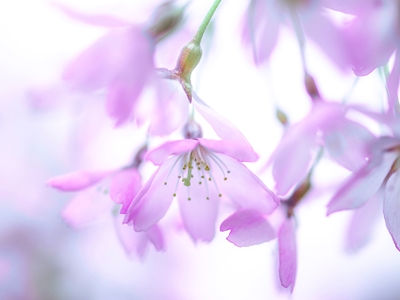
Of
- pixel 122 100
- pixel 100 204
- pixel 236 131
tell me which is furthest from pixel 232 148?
pixel 100 204

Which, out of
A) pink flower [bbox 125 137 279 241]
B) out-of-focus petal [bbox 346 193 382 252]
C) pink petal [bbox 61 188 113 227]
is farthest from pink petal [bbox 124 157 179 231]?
out-of-focus petal [bbox 346 193 382 252]

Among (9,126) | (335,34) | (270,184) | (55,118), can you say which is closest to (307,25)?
(335,34)

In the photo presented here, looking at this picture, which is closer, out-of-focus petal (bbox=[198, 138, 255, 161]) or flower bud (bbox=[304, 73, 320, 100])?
out-of-focus petal (bbox=[198, 138, 255, 161])

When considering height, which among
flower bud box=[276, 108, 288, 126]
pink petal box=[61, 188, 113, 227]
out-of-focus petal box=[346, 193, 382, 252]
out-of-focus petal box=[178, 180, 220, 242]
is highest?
flower bud box=[276, 108, 288, 126]

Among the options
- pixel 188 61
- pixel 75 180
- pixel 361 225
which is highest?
pixel 188 61

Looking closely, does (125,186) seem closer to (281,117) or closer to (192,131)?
(192,131)

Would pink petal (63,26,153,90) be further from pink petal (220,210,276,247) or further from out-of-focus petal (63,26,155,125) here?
pink petal (220,210,276,247)

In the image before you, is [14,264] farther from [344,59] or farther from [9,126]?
[344,59]
